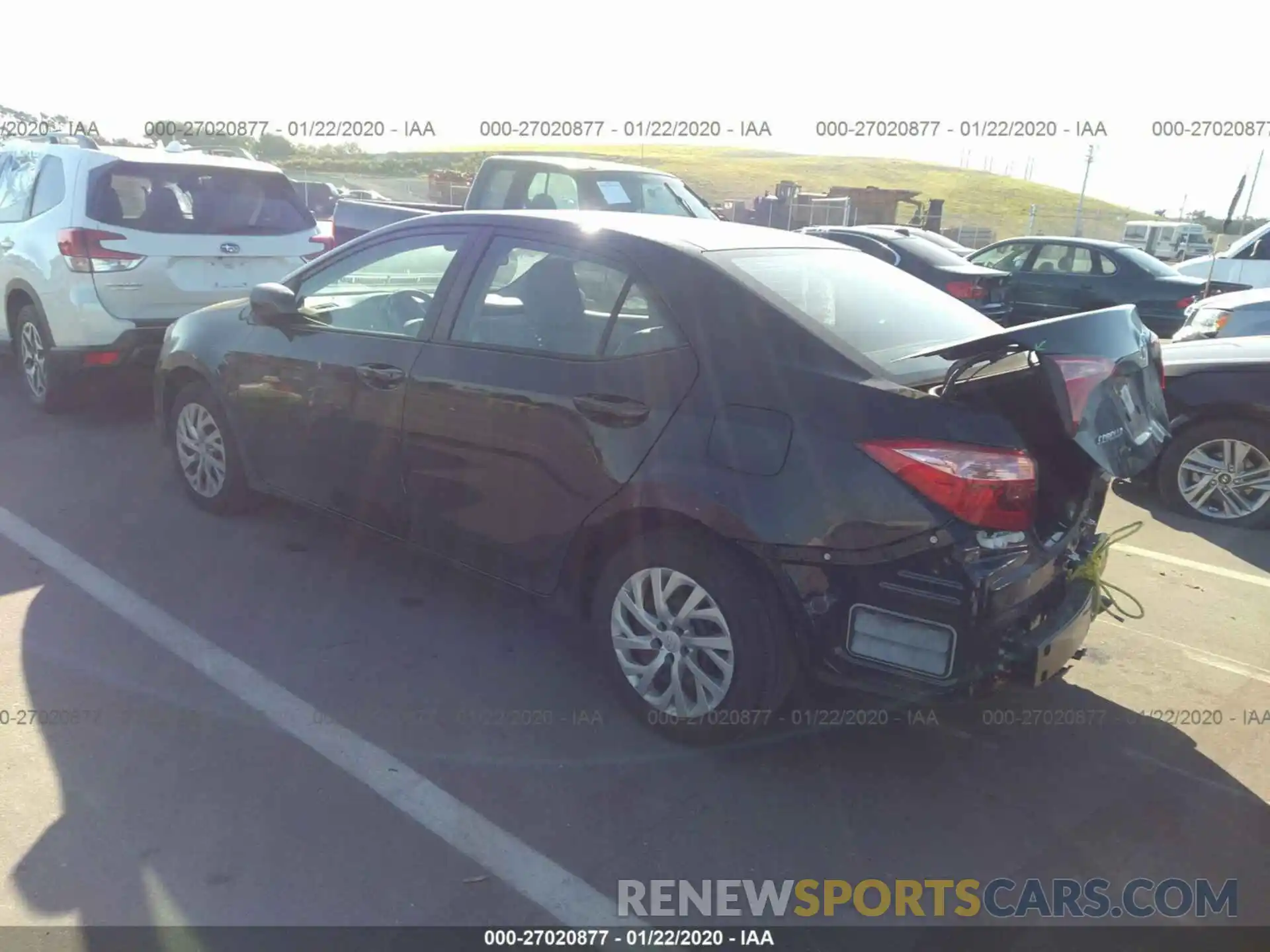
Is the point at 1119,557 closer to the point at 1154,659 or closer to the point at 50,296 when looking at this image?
the point at 1154,659

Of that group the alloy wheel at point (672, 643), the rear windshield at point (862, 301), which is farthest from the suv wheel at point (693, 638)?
the rear windshield at point (862, 301)

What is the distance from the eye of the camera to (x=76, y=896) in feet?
8.73

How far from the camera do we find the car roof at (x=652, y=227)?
3.62 metres

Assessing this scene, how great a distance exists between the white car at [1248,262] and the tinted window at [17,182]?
1266 centimetres

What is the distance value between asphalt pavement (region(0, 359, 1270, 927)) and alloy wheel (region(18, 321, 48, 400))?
2829 millimetres

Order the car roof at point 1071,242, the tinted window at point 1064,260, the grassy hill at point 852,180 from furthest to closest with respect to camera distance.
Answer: the grassy hill at point 852,180, the tinted window at point 1064,260, the car roof at point 1071,242

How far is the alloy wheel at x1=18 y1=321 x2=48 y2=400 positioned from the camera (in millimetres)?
Answer: 7145

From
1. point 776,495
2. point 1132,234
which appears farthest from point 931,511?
point 1132,234

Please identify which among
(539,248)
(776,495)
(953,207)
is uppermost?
(953,207)

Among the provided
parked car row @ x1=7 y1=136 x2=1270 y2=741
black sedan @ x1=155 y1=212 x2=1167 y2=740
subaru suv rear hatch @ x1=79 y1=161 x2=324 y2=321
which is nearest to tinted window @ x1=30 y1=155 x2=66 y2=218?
subaru suv rear hatch @ x1=79 y1=161 x2=324 y2=321

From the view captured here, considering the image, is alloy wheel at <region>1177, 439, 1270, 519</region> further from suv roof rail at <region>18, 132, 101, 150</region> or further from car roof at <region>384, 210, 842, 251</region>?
suv roof rail at <region>18, 132, 101, 150</region>

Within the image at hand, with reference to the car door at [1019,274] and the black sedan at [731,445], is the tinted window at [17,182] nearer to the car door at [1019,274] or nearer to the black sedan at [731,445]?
the black sedan at [731,445]

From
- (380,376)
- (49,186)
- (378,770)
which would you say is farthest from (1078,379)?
(49,186)

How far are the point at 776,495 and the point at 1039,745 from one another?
146 cm
